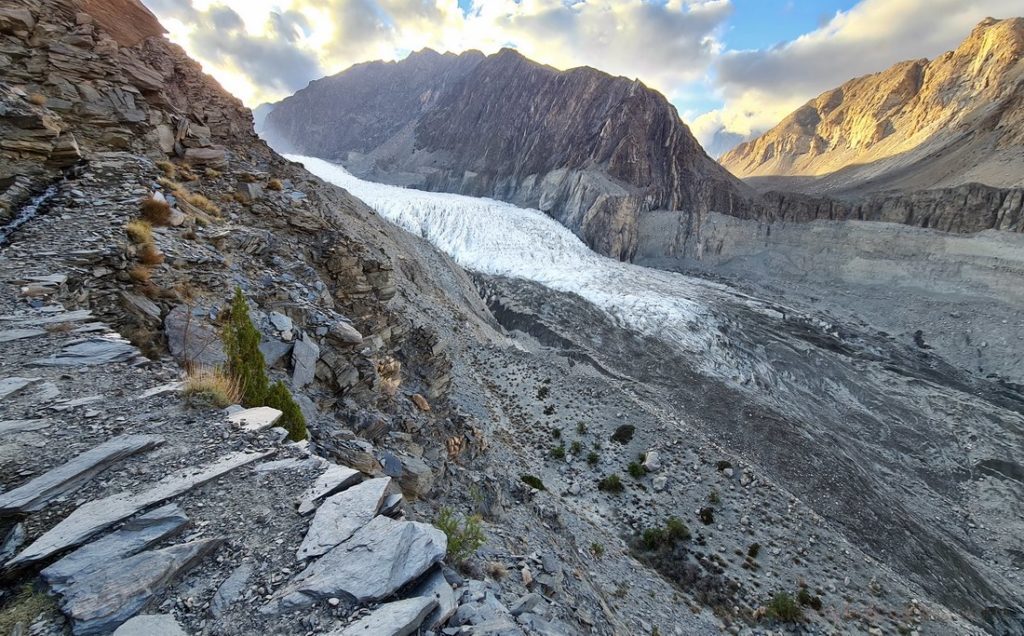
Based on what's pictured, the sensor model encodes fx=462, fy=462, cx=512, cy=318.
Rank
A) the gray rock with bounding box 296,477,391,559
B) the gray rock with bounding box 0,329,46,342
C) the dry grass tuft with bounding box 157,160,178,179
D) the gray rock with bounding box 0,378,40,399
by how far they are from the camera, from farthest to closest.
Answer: the dry grass tuft with bounding box 157,160,178,179 < the gray rock with bounding box 0,329,46,342 < the gray rock with bounding box 0,378,40,399 < the gray rock with bounding box 296,477,391,559

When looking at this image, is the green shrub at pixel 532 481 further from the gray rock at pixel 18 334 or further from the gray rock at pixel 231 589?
the gray rock at pixel 18 334

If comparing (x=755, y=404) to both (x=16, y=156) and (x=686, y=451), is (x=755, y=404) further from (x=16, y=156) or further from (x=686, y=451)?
(x=16, y=156)

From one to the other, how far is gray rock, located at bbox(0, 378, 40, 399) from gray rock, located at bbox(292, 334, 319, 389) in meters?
3.26

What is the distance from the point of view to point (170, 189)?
9.14 m

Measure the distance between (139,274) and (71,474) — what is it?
4.14m

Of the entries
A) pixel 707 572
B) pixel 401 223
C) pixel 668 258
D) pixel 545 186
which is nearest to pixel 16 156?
pixel 707 572

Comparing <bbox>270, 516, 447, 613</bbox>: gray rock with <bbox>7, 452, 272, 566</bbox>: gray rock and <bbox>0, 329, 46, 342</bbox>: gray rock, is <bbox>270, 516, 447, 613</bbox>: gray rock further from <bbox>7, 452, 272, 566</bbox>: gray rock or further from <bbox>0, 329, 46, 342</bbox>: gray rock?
<bbox>0, 329, 46, 342</bbox>: gray rock

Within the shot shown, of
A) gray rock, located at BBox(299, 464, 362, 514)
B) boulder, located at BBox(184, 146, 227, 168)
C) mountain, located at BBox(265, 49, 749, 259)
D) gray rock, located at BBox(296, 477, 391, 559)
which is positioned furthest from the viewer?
mountain, located at BBox(265, 49, 749, 259)

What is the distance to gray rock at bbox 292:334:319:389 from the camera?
775cm

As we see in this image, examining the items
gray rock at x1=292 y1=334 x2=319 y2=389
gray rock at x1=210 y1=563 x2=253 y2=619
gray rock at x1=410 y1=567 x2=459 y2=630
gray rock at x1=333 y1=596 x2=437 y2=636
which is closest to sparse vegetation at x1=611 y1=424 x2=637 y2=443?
gray rock at x1=292 y1=334 x2=319 y2=389

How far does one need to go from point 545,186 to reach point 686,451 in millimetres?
53470

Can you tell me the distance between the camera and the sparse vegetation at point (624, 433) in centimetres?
1766

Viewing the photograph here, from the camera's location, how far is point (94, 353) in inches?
205

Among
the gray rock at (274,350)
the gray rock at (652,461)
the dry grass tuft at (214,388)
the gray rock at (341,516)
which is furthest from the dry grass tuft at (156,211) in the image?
the gray rock at (652,461)
